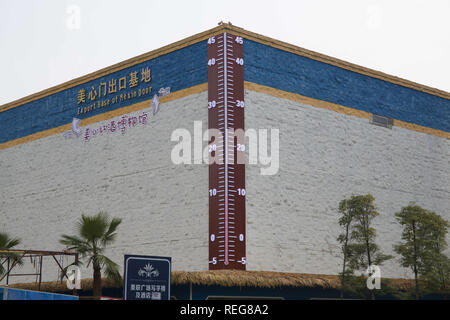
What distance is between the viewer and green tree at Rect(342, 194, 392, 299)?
31516mm

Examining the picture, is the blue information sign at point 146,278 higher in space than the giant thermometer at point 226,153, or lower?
lower

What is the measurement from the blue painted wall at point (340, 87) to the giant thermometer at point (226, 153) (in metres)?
1.07

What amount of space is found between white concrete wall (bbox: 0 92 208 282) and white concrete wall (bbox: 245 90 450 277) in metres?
2.60

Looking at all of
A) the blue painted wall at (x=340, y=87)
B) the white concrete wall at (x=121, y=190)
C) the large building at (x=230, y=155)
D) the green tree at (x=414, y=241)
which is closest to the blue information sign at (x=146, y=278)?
the large building at (x=230, y=155)

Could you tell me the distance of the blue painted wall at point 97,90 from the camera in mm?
33094

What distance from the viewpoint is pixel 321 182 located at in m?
34.0

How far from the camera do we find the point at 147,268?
21984mm

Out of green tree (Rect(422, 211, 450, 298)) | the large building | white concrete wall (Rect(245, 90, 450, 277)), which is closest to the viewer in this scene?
the large building

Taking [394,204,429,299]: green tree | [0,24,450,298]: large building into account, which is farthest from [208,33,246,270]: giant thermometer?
[394,204,429,299]: green tree

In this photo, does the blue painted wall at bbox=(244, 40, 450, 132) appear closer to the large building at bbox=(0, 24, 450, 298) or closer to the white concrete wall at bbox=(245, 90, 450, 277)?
the large building at bbox=(0, 24, 450, 298)

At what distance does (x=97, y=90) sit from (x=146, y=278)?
17.8 meters

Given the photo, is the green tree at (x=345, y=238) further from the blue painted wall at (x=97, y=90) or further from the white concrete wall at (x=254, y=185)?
the blue painted wall at (x=97, y=90)

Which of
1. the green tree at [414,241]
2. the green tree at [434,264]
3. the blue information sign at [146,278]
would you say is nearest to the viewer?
the blue information sign at [146,278]

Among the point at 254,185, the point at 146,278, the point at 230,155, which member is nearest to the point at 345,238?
the point at 254,185
